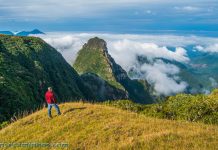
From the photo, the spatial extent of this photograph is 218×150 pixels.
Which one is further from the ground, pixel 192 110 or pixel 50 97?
pixel 50 97

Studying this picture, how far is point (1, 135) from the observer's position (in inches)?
1699

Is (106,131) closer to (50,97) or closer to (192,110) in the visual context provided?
(50,97)

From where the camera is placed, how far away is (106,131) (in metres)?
37.9

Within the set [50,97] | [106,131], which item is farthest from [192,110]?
[106,131]

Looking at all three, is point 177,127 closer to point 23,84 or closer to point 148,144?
point 148,144

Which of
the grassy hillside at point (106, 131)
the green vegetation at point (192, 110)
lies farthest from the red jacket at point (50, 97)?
the green vegetation at point (192, 110)

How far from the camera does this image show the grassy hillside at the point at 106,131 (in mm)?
33938

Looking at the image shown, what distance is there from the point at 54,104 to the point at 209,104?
3609cm

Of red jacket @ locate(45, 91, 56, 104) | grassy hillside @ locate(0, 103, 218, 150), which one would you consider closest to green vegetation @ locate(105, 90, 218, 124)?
grassy hillside @ locate(0, 103, 218, 150)

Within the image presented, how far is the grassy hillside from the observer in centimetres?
3394

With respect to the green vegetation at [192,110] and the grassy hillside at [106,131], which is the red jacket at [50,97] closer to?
the grassy hillside at [106,131]

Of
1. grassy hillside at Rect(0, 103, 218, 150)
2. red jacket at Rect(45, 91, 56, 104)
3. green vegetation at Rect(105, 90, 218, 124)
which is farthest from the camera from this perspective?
green vegetation at Rect(105, 90, 218, 124)

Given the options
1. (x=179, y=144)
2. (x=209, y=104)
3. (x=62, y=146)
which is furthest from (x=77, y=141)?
(x=209, y=104)

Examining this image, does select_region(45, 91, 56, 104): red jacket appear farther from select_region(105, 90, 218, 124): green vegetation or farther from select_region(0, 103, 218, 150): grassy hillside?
select_region(105, 90, 218, 124): green vegetation
